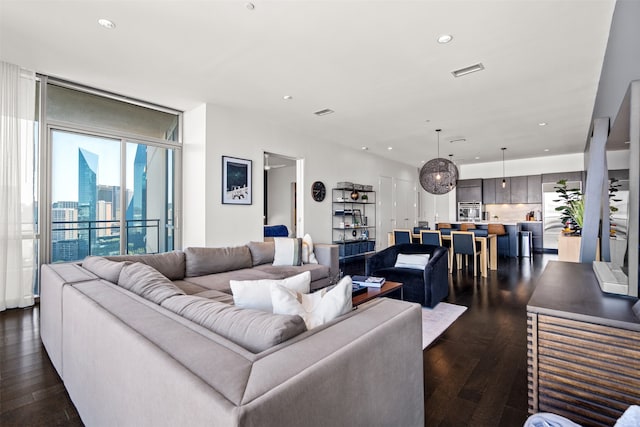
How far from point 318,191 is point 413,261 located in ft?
9.96

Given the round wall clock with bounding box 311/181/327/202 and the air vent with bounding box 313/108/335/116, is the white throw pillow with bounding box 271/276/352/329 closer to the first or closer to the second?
the air vent with bounding box 313/108/335/116

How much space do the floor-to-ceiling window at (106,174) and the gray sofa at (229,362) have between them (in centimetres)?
287

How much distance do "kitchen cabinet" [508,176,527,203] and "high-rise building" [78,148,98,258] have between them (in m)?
10.3

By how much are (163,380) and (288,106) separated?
4447 millimetres

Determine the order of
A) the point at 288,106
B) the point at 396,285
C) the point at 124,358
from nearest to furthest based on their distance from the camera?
the point at 124,358
the point at 396,285
the point at 288,106

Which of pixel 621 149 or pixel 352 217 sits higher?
pixel 621 149

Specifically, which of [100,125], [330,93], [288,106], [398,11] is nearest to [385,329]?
[398,11]

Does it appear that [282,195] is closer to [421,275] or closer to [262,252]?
[262,252]

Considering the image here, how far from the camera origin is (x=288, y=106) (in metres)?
4.78

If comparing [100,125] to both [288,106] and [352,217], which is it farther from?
[352,217]

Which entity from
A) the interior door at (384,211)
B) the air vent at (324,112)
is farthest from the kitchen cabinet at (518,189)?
the air vent at (324,112)

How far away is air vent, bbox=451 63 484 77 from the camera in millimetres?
3475

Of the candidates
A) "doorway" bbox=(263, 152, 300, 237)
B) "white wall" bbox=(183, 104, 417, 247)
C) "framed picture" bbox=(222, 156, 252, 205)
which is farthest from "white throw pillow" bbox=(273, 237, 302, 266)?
"doorway" bbox=(263, 152, 300, 237)

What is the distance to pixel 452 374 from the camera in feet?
7.30
